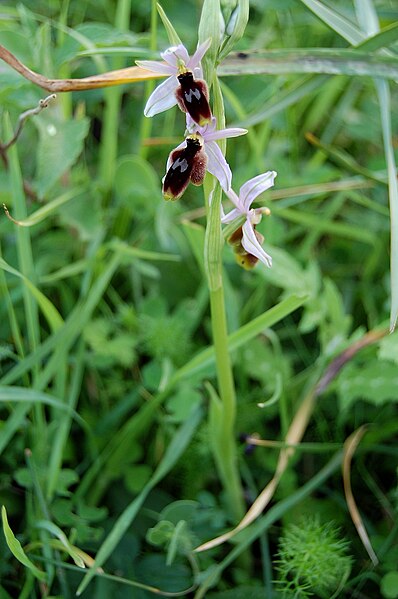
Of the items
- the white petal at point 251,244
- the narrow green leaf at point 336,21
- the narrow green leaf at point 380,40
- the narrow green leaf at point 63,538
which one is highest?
the narrow green leaf at point 336,21

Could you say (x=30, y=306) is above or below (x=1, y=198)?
below

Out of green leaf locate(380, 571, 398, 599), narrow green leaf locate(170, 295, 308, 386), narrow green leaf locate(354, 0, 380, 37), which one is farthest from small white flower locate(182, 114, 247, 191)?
green leaf locate(380, 571, 398, 599)

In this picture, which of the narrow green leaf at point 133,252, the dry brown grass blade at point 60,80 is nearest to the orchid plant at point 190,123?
the dry brown grass blade at point 60,80

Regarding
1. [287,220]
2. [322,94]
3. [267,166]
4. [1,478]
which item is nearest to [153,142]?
[267,166]

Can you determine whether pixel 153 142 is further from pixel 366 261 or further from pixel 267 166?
pixel 366 261

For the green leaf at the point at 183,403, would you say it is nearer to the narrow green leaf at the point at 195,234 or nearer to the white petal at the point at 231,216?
the narrow green leaf at the point at 195,234

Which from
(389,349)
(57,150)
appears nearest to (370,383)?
(389,349)
